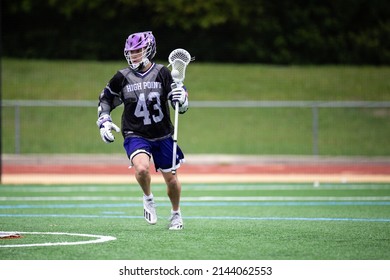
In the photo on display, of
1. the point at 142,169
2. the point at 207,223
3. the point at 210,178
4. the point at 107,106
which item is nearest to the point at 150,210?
the point at 142,169

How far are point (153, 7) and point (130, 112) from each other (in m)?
27.7

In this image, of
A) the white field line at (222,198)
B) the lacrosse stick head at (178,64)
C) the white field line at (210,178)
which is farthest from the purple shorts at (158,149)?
the white field line at (210,178)

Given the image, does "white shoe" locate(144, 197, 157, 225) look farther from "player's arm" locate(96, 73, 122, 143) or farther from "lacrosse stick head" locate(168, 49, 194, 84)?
"lacrosse stick head" locate(168, 49, 194, 84)

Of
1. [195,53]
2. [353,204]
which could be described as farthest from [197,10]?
[353,204]

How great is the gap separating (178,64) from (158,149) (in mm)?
1008

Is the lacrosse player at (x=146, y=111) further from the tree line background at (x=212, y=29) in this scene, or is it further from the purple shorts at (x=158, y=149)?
the tree line background at (x=212, y=29)

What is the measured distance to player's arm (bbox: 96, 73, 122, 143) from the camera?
959 cm

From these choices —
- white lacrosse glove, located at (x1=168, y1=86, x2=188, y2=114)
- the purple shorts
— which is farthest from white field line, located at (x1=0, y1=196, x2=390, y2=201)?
white lacrosse glove, located at (x1=168, y1=86, x2=188, y2=114)

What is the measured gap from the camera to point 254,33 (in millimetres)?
37281

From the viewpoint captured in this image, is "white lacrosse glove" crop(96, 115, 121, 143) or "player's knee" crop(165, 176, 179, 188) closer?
"white lacrosse glove" crop(96, 115, 121, 143)

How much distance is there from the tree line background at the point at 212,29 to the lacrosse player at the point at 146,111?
2603 cm

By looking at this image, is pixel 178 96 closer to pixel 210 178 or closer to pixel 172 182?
pixel 172 182

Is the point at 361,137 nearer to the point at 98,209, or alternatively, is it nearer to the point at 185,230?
the point at 98,209

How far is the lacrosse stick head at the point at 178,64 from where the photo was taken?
972cm
